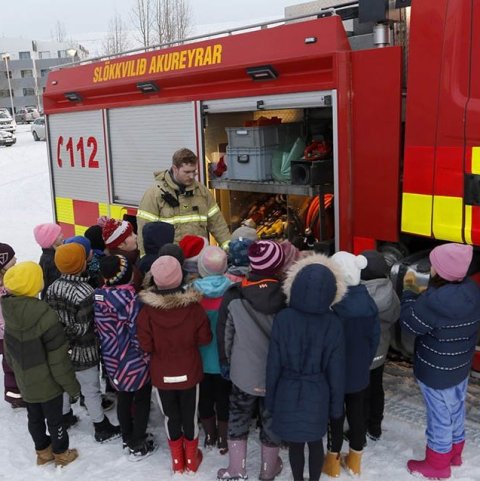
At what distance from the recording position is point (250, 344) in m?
2.63

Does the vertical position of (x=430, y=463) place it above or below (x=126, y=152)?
below

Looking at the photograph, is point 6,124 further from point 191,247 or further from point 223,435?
point 223,435

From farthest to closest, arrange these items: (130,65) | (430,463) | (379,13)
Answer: (130,65)
(379,13)
(430,463)

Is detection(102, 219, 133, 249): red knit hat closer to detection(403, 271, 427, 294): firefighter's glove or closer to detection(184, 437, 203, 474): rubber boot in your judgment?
detection(184, 437, 203, 474): rubber boot

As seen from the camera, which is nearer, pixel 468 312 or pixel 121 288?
pixel 468 312

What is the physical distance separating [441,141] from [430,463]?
63.1 inches

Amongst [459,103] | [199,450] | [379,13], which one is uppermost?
[379,13]

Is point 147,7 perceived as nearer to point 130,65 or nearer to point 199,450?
point 130,65

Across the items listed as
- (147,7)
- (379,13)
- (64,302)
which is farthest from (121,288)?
(147,7)

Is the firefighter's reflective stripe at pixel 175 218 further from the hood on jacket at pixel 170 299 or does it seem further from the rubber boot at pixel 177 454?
the rubber boot at pixel 177 454

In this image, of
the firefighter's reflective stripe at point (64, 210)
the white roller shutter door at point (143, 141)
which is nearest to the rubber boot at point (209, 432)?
the white roller shutter door at point (143, 141)

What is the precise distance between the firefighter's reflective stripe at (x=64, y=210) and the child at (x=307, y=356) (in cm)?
407

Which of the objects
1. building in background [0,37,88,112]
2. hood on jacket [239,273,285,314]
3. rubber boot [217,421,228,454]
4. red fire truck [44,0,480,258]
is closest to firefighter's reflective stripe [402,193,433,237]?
red fire truck [44,0,480,258]

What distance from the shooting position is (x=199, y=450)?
3.07 meters
